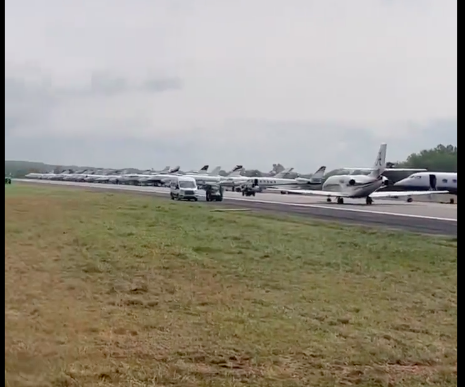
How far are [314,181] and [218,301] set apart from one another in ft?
1.30

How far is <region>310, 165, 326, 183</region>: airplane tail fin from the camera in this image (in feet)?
4.49

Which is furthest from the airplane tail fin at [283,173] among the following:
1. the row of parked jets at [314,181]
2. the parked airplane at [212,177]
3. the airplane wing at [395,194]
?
the airplane wing at [395,194]

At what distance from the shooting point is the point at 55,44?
54.9 inches

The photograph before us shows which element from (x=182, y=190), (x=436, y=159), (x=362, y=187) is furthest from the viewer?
(x=182, y=190)

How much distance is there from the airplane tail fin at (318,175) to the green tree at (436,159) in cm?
19

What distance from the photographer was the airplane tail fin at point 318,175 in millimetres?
1368

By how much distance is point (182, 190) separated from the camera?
4.76ft

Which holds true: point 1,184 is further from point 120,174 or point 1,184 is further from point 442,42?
point 442,42

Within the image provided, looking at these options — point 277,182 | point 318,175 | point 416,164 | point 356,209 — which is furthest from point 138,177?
point 416,164

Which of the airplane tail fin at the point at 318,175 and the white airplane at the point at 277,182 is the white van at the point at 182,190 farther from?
the airplane tail fin at the point at 318,175

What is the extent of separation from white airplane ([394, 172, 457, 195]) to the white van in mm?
525

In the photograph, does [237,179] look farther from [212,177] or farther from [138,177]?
[138,177]

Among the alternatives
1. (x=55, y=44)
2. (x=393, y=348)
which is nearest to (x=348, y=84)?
(x=393, y=348)

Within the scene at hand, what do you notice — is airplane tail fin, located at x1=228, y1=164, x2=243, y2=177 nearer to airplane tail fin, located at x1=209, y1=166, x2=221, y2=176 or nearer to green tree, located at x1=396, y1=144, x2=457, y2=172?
airplane tail fin, located at x1=209, y1=166, x2=221, y2=176
